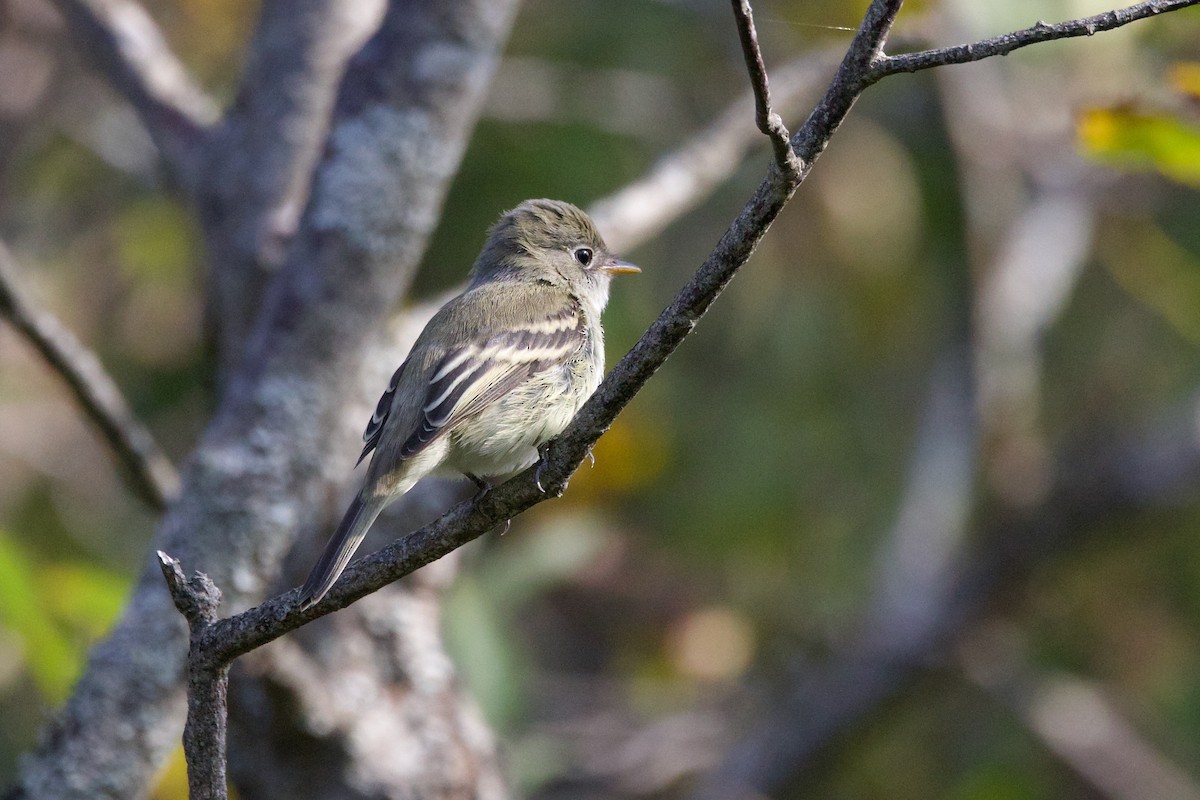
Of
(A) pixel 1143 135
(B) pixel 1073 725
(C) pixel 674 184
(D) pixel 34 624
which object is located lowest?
(B) pixel 1073 725

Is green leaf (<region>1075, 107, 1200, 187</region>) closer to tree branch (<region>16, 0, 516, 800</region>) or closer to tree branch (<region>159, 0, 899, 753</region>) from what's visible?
tree branch (<region>159, 0, 899, 753</region>)

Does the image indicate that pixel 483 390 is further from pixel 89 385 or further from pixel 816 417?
pixel 816 417

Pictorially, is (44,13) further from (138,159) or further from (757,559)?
(757,559)

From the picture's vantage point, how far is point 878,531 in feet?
22.7

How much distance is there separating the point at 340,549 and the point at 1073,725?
4.33m

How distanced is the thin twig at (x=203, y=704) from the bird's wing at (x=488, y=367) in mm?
910

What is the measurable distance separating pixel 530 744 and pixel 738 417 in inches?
94.7

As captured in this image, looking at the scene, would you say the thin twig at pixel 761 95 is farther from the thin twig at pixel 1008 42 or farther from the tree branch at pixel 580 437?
the thin twig at pixel 1008 42

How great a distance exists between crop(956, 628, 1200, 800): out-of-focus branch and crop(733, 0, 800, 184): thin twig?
14.8 feet

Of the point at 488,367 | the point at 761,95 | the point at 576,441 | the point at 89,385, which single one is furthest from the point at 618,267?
the point at 761,95

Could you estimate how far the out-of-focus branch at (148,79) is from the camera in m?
4.38

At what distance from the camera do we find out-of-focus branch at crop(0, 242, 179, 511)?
3293mm

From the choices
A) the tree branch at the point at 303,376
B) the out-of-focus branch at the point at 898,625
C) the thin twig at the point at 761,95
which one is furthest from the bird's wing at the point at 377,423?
the out-of-focus branch at the point at 898,625

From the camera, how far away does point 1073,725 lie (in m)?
5.78
